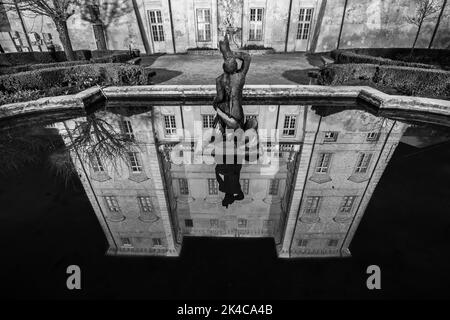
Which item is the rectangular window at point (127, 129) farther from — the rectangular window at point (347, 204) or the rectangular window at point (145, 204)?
the rectangular window at point (347, 204)

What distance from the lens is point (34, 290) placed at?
11.4 feet

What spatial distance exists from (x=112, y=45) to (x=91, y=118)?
18.8m

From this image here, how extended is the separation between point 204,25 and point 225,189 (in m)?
22.0

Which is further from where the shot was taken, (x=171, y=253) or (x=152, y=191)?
(x=152, y=191)

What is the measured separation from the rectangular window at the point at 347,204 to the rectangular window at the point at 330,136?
2412 millimetres

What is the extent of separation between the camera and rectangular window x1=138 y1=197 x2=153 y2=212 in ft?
17.8

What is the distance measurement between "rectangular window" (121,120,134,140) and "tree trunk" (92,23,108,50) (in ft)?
64.8

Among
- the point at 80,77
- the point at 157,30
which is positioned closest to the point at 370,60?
the point at 80,77

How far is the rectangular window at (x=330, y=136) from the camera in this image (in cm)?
737

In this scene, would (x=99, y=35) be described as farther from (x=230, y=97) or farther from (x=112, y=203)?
(x=112, y=203)

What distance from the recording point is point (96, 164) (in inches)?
247

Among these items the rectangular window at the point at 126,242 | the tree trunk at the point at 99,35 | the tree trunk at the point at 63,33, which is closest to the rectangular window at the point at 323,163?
the rectangular window at the point at 126,242

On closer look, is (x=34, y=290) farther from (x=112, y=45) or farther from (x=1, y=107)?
(x=112, y=45)
